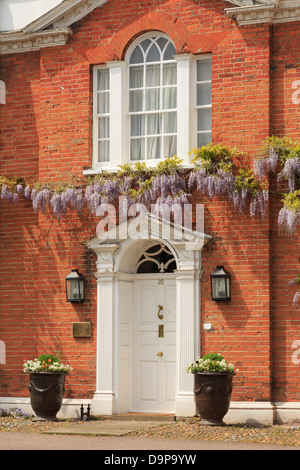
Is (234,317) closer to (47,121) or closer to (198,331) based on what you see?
(198,331)

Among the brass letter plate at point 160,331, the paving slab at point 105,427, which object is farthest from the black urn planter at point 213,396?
the brass letter plate at point 160,331

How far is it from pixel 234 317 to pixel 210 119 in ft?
10.7

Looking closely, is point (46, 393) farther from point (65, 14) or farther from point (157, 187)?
point (65, 14)

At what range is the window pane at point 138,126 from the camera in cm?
1556

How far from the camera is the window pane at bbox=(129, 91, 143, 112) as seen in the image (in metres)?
15.6

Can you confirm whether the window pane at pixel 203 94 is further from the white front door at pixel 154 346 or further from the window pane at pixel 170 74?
the white front door at pixel 154 346

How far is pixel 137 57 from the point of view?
15.6 metres

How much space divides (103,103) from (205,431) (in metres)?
5.92

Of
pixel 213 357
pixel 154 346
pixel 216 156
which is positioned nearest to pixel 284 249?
pixel 216 156

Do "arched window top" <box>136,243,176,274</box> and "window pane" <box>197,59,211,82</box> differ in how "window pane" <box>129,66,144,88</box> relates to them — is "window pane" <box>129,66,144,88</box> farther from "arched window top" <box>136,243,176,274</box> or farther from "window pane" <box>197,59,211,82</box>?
"arched window top" <box>136,243,176,274</box>

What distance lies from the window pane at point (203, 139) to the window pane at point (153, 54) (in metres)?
1.51

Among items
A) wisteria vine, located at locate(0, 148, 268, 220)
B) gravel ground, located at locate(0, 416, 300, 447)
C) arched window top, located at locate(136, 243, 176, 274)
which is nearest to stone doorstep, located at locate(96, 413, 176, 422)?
gravel ground, located at locate(0, 416, 300, 447)

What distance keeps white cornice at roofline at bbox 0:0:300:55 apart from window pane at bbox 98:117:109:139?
1517 millimetres
